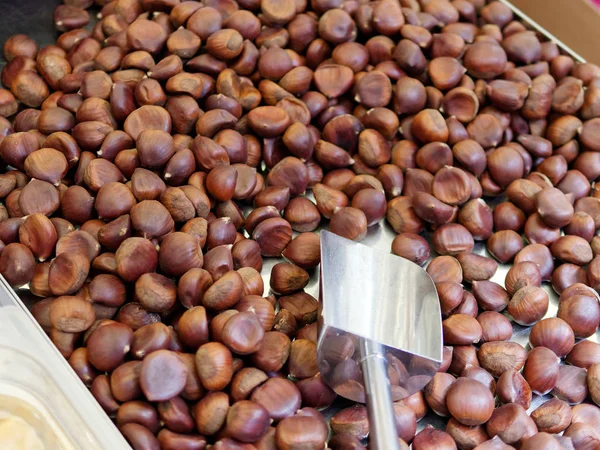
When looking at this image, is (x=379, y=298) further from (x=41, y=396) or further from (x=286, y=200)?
(x=41, y=396)

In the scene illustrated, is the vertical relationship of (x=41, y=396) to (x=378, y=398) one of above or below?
below

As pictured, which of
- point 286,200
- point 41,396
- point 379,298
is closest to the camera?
point 41,396

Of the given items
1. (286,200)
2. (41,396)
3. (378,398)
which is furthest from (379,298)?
(41,396)

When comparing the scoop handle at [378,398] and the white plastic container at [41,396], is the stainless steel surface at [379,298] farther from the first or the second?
the white plastic container at [41,396]

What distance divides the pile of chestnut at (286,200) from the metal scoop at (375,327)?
6 cm

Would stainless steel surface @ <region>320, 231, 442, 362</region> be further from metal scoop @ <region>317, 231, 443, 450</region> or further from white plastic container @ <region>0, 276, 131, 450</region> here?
white plastic container @ <region>0, 276, 131, 450</region>

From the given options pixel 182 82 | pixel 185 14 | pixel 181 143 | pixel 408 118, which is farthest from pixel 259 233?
pixel 185 14

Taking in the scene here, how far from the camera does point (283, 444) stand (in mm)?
913

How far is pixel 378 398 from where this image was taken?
90cm

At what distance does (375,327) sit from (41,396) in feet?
1.55

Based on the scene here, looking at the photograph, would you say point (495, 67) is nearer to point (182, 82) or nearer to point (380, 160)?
point (380, 160)

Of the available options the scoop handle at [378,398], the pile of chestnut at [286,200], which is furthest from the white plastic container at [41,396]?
the scoop handle at [378,398]

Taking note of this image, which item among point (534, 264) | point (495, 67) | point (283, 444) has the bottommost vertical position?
point (283, 444)

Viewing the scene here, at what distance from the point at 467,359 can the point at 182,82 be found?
2.52 feet
